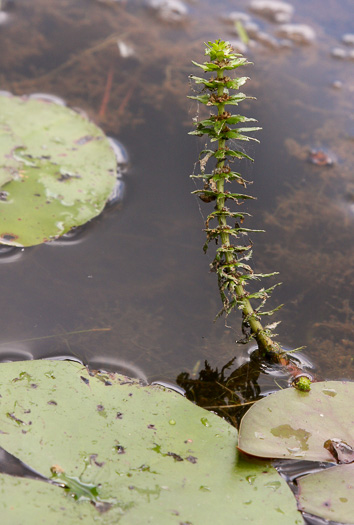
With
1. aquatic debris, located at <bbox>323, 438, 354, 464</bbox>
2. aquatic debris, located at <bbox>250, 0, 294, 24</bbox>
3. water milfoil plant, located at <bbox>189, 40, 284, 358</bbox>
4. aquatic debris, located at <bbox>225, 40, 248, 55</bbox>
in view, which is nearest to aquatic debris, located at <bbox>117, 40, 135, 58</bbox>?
A: aquatic debris, located at <bbox>225, 40, 248, 55</bbox>

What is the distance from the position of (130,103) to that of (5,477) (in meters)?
2.29

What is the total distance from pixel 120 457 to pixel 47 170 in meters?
1.48

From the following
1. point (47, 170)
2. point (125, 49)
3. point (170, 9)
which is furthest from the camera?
point (170, 9)

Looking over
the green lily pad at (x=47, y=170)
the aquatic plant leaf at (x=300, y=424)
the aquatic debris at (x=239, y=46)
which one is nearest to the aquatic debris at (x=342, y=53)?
the aquatic debris at (x=239, y=46)

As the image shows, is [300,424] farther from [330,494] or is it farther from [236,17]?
[236,17]

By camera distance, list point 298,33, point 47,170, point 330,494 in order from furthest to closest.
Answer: point 298,33
point 47,170
point 330,494

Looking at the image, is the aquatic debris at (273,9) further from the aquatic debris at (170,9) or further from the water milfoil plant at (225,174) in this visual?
the water milfoil plant at (225,174)

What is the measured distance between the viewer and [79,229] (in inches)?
95.7

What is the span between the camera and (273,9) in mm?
3871

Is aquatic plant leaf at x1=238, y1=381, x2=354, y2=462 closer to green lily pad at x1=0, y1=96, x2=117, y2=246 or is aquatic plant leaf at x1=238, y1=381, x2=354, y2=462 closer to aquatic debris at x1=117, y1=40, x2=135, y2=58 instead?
green lily pad at x1=0, y1=96, x2=117, y2=246

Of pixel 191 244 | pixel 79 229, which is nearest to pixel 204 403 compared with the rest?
pixel 191 244

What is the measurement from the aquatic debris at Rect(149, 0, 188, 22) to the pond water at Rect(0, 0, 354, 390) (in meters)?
0.04

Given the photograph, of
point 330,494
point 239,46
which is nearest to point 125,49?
point 239,46

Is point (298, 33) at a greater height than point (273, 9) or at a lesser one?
lesser
